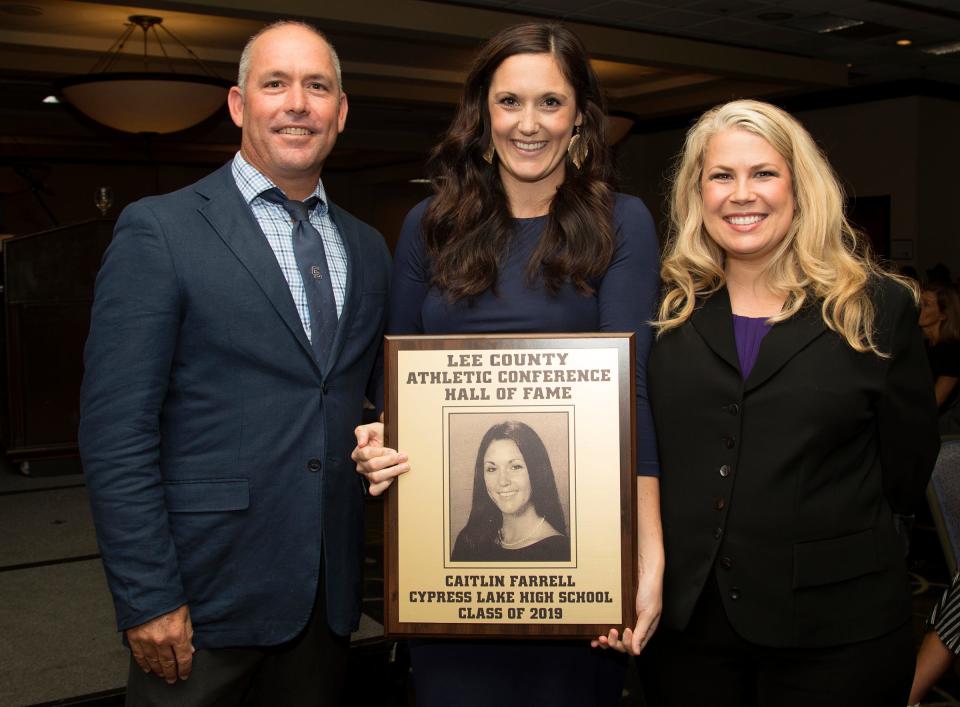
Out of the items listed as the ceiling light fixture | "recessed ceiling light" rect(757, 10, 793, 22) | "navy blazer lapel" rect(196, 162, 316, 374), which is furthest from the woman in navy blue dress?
"recessed ceiling light" rect(757, 10, 793, 22)

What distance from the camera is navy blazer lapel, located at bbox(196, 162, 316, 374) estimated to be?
1.67 metres

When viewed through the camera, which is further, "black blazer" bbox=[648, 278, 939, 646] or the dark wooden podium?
the dark wooden podium

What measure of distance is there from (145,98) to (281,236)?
6.11 metres

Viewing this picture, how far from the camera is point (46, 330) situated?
6.34 m

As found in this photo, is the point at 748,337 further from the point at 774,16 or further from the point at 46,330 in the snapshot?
the point at 774,16

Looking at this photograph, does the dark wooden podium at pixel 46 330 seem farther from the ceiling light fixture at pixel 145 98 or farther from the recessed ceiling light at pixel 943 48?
the recessed ceiling light at pixel 943 48

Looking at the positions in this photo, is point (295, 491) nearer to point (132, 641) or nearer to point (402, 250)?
point (132, 641)

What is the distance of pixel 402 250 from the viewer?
1.86m

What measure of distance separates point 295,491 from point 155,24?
814 centimetres

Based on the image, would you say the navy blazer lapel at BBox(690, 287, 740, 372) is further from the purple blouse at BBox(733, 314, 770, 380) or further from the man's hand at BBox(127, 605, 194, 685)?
the man's hand at BBox(127, 605, 194, 685)

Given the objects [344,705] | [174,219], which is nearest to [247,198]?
[174,219]

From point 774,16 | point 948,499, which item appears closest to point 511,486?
point 948,499

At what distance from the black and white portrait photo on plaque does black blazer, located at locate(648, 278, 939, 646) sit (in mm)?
221

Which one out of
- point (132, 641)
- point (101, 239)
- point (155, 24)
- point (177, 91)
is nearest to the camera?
point (132, 641)
